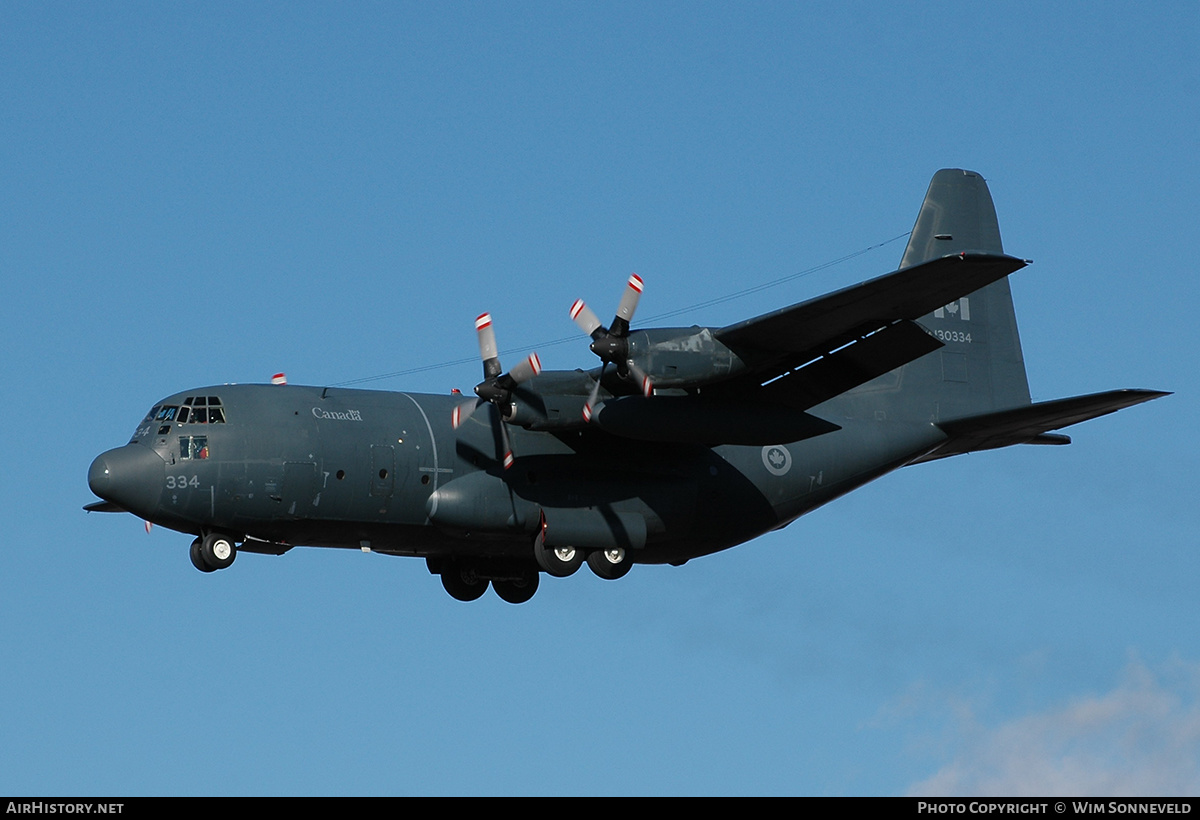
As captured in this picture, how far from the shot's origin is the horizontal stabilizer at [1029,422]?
23047 millimetres

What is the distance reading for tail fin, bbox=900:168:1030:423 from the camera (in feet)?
90.2

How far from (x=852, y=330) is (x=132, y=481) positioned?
966 cm

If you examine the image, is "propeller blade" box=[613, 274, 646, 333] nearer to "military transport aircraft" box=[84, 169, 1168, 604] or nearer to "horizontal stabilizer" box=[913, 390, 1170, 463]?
"military transport aircraft" box=[84, 169, 1168, 604]

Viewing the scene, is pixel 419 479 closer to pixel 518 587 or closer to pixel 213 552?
pixel 213 552

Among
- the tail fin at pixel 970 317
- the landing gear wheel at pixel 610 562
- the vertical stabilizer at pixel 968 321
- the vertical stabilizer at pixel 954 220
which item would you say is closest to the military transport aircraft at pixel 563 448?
the landing gear wheel at pixel 610 562

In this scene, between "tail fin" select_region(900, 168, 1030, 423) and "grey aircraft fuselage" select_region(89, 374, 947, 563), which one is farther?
"tail fin" select_region(900, 168, 1030, 423)

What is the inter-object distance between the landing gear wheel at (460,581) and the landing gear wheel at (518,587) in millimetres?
346

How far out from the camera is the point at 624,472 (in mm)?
24203

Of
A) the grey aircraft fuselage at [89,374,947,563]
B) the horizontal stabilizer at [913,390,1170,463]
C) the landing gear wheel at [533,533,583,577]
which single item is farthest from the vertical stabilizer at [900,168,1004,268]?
the landing gear wheel at [533,533,583,577]

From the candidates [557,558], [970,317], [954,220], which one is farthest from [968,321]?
[557,558]

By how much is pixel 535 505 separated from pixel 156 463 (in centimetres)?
514

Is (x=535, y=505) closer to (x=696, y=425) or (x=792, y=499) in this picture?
(x=696, y=425)

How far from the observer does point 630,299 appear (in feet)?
73.5

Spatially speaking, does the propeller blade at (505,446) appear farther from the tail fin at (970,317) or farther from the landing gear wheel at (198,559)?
the tail fin at (970,317)
